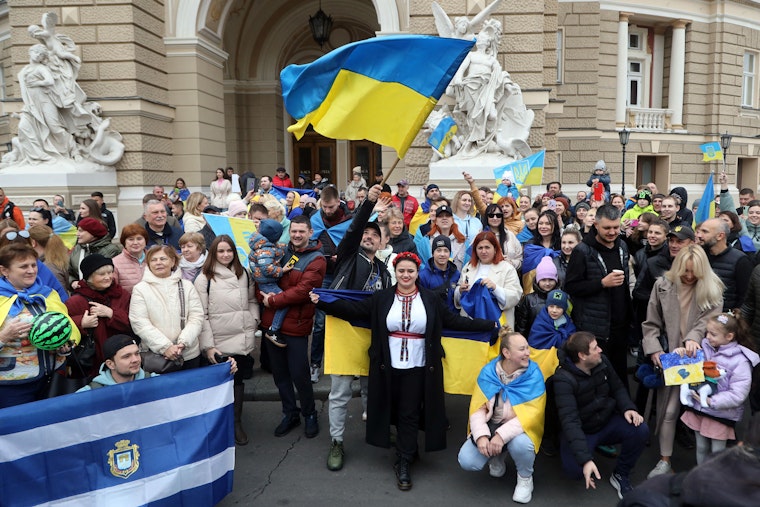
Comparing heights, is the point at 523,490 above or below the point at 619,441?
below

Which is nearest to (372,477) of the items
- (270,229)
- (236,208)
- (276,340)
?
(276,340)

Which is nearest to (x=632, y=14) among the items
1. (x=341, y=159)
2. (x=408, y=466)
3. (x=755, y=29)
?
(x=755, y=29)

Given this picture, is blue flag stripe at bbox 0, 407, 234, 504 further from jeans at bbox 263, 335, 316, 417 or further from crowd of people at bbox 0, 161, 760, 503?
jeans at bbox 263, 335, 316, 417

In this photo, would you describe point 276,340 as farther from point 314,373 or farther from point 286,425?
point 314,373

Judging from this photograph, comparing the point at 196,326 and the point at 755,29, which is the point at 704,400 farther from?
the point at 755,29

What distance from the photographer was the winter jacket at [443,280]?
4812 mm

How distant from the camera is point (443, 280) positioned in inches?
191

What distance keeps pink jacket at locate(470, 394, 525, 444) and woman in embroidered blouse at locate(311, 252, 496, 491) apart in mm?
319

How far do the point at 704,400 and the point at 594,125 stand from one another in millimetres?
17369

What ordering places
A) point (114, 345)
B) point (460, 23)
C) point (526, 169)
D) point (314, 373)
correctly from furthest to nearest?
point (460, 23), point (526, 169), point (314, 373), point (114, 345)

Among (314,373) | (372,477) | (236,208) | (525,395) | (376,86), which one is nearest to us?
(525,395)

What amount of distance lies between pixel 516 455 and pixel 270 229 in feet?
8.58

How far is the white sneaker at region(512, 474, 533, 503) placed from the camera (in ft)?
12.0

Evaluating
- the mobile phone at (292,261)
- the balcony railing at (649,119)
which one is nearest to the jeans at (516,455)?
the mobile phone at (292,261)
